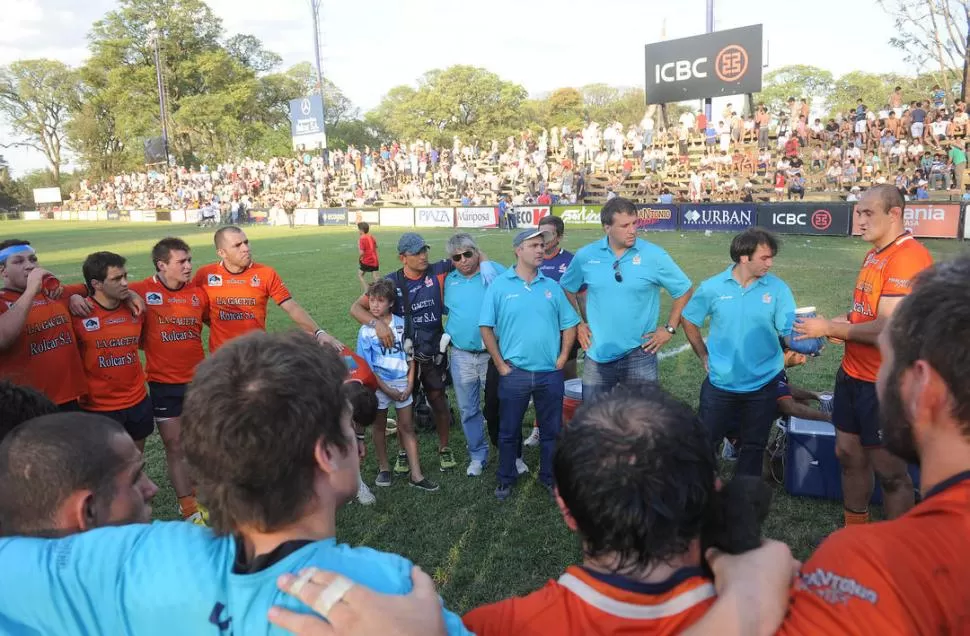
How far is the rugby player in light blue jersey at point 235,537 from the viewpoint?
130 centimetres

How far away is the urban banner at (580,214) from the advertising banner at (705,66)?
396 inches

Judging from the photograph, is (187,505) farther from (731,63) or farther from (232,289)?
(731,63)

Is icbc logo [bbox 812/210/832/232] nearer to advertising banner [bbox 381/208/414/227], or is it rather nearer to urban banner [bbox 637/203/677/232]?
urban banner [bbox 637/203/677/232]

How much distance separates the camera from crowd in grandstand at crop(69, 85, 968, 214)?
2569 cm

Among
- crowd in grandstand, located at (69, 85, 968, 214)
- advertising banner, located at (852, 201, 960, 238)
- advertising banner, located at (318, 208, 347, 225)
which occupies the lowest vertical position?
advertising banner, located at (852, 201, 960, 238)

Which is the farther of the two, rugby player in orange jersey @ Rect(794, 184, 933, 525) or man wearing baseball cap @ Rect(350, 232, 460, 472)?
man wearing baseball cap @ Rect(350, 232, 460, 472)

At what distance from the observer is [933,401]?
55.6 inches

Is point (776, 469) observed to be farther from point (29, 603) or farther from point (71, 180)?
point (71, 180)

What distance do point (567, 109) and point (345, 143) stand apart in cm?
2894

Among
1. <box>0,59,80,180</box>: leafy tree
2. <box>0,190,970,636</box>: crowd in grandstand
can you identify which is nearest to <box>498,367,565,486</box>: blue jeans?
<box>0,190,970,636</box>: crowd in grandstand

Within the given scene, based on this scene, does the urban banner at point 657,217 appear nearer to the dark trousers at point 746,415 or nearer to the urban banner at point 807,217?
the urban banner at point 807,217

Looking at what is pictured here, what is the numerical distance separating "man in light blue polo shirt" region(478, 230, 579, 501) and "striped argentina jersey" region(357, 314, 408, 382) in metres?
0.76

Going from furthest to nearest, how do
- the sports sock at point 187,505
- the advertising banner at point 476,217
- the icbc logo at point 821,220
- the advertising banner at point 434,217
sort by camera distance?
the advertising banner at point 434,217 < the advertising banner at point 476,217 < the icbc logo at point 821,220 < the sports sock at point 187,505

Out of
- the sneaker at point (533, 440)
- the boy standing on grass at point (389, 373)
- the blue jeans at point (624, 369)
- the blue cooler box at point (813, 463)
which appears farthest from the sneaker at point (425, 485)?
the blue cooler box at point (813, 463)
